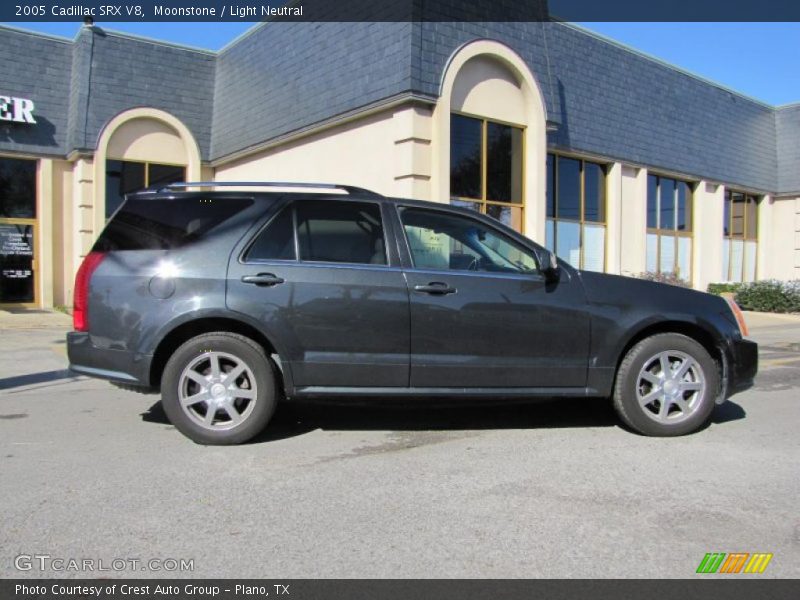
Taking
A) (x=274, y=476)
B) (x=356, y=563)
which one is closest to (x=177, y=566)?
Answer: (x=356, y=563)

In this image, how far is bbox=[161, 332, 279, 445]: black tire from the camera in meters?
4.91

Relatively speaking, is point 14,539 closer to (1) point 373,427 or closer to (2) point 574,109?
(1) point 373,427

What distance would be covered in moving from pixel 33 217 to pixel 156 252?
13740 mm

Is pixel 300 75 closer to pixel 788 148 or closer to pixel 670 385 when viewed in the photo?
pixel 670 385

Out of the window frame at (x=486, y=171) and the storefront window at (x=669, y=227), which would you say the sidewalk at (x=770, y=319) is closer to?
the storefront window at (x=669, y=227)

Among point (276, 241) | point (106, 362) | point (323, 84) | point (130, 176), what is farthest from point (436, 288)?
point (130, 176)

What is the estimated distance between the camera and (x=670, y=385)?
17.4 ft

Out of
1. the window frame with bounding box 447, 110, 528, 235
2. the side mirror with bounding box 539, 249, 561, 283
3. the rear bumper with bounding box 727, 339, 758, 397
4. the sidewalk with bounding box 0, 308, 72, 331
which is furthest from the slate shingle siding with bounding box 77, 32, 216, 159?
the rear bumper with bounding box 727, 339, 758, 397

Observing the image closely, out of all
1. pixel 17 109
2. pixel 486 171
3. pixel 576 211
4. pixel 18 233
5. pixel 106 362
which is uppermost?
pixel 17 109

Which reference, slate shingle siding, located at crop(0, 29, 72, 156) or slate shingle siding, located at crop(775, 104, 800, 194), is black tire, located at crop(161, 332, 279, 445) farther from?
slate shingle siding, located at crop(775, 104, 800, 194)

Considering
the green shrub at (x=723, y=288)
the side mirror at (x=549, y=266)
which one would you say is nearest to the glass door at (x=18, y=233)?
the side mirror at (x=549, y=266)

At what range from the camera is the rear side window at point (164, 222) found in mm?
5094

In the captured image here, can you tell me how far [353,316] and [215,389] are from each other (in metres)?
1.14
